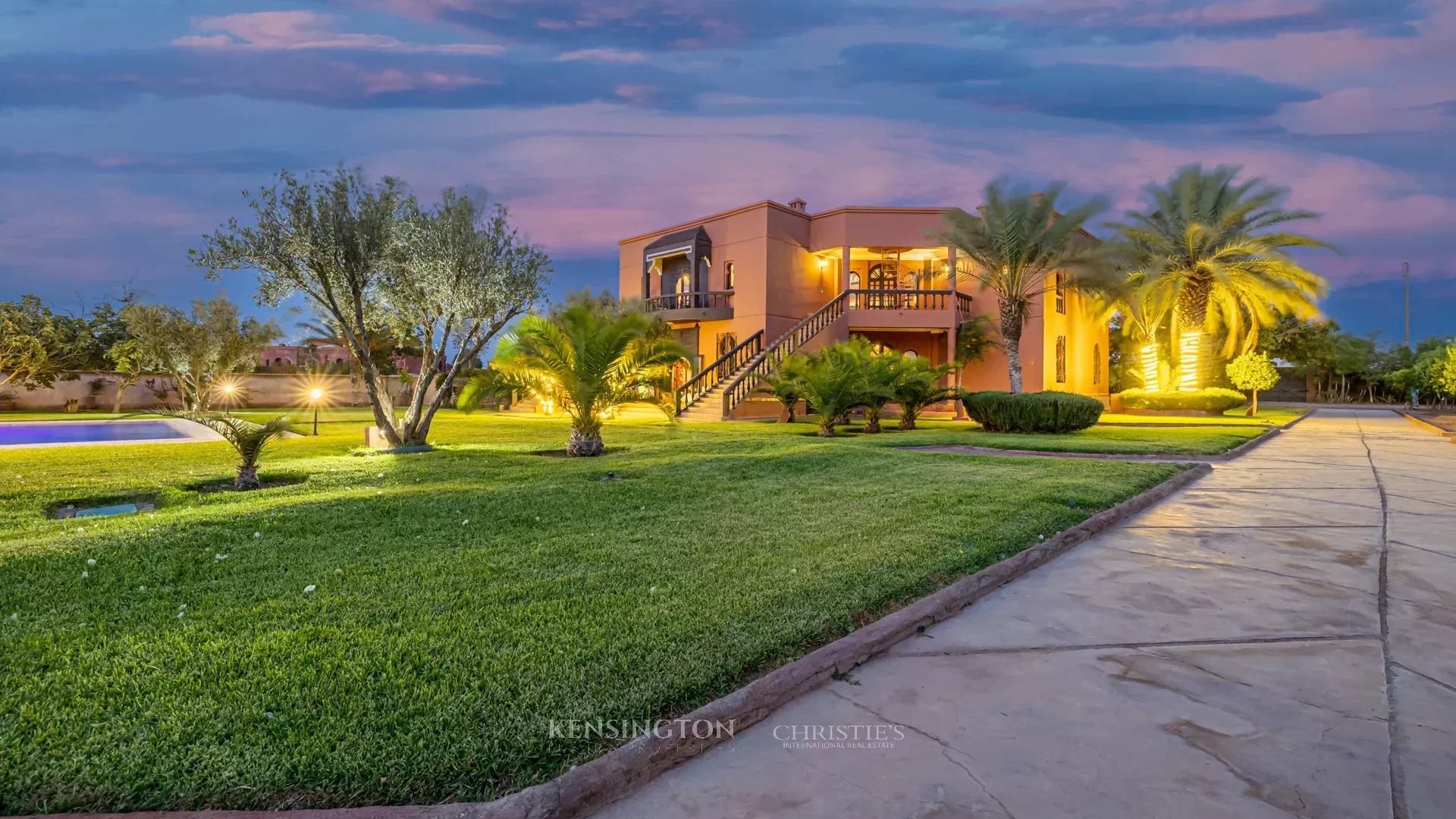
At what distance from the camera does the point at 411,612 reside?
3342 millimetres

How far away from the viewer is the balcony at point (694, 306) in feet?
Answer: 80.8

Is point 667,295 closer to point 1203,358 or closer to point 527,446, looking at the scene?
point 527,446

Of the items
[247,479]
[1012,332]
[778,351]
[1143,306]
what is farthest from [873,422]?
[1143,306]

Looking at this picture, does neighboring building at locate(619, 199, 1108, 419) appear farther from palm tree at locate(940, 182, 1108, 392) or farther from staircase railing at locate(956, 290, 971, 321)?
palm tree at locate(940, 182, 1108, 392)

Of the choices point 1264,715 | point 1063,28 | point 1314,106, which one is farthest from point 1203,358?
point 1264,715

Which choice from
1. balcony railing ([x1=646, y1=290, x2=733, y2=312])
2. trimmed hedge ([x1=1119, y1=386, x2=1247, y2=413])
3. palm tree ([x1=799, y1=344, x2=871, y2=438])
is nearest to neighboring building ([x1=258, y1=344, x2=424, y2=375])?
balcony railing ([x1=646, y1=290, x2=733, y2=312])

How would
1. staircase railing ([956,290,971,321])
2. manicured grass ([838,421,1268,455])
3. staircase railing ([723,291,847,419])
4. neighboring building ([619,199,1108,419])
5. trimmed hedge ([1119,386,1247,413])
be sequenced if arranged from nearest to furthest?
A: manicured grass ([838,421,1268,455])
staircase railing ([723,291,847,419])
neighboring building ([619,199,1108,419])
staircase railing ([956,290,971,321])
trimmed hedge ([1119,386,1247,413])

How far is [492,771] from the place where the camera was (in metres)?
1.99

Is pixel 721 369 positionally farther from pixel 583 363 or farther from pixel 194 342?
pixel 194 342

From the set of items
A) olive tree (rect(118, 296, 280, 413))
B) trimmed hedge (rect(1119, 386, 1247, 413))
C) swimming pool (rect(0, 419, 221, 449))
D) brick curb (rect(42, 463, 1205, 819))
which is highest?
olive tree (rect(118, 296, 280, 413))

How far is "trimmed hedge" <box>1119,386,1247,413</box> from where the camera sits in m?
26.2

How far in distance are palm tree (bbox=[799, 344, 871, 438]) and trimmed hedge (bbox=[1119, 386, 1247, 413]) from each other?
57.1ft

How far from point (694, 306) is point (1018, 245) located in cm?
1133

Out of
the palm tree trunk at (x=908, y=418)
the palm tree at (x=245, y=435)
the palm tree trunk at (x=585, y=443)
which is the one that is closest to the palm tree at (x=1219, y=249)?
the palm tree trunk at (x=908, y=418)
